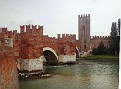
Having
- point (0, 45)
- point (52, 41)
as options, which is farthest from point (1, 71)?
point (52, 41)

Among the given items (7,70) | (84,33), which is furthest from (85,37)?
(7,70)

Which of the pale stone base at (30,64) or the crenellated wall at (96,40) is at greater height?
the crenellated wall at (96,40)

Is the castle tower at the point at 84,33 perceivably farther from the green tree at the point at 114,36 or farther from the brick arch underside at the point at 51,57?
the brick arch underside at the point at 51,57

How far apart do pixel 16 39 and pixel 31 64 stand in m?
0.65

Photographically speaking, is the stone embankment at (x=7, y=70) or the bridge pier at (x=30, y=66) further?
the bridge pier at (x=30, y=66)

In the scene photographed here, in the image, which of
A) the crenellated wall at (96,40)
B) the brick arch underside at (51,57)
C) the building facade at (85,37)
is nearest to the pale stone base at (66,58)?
the brick arch underside at (51,57)

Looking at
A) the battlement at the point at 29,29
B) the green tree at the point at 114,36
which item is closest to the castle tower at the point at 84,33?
the green tree at the point at 114,36

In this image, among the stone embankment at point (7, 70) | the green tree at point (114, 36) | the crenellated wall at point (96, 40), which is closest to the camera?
the stone embankment at point (7, 70)

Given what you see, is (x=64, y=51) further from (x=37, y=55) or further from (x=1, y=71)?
(x=1, y=71)

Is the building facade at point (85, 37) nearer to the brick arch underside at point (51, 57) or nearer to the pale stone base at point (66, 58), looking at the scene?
the pale stone base at point (66, 58)

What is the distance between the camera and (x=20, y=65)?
5941 mm

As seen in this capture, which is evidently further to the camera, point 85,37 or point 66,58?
point 85,37

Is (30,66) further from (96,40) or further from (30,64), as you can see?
(96,40)

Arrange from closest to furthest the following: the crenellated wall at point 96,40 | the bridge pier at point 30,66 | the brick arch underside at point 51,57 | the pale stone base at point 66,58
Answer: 1. the bridge pier at point 30,66
2. the brick arch underside at point 51,57
3. the pale stone base at point 66,58
4. the crenellated wall at point 96,40
